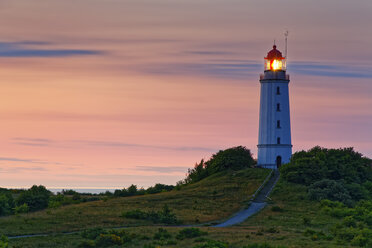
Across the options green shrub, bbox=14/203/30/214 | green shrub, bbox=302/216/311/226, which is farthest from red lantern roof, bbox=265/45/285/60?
green shrub, bbox=14/203/30/214

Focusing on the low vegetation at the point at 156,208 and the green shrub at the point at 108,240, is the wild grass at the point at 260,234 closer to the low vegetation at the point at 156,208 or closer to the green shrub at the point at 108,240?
the green shrub at the point at 108,240

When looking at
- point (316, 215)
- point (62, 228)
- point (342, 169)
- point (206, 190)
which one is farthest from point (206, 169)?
point (62, 228)

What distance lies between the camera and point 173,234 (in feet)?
159

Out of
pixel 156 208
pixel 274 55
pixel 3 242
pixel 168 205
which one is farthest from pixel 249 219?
pixel 274 55

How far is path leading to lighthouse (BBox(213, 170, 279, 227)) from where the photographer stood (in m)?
59.3

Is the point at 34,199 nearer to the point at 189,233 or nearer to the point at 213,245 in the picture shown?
the point at 189,233

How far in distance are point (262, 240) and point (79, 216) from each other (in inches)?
809

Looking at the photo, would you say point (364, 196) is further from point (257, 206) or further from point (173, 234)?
point (173, 234)

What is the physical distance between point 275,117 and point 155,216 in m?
32.8

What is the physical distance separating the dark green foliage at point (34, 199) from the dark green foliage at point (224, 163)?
24.6m

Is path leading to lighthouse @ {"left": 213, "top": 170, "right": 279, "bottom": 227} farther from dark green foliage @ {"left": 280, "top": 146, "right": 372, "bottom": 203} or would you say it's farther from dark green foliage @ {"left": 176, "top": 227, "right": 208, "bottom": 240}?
dark green foliage @ {"left": 176, "top": 227, "right": 208, "bottom": 240}

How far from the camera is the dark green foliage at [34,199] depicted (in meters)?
69.4

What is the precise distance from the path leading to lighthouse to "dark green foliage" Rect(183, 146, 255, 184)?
5.15m

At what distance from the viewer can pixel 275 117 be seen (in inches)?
3418
